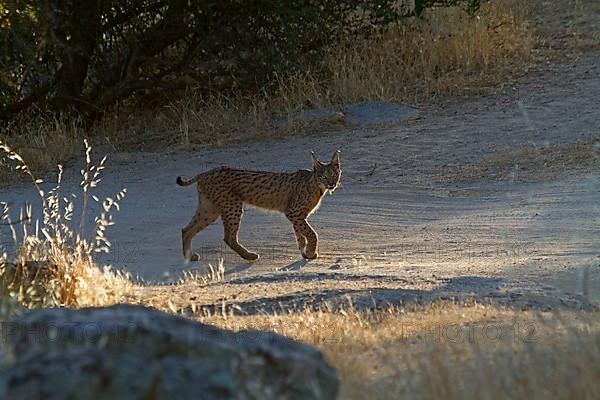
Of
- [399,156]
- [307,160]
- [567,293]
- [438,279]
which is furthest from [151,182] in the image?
[567,293]

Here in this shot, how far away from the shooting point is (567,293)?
8602 millimetres

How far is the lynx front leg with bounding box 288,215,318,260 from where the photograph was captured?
12.1m

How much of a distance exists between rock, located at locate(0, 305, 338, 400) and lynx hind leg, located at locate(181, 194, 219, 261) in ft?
26.9

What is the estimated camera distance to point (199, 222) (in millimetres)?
12805

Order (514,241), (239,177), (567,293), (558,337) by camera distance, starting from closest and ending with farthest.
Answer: (558,337)
(567,293)
(514,241)
(239,177)

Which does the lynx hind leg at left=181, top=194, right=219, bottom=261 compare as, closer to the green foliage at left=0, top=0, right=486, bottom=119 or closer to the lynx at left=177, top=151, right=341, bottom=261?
the lynx at left=177, top=151, right=341, bottom=261

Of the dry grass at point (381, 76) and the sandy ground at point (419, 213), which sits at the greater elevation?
the dry grass at point (381, 76)

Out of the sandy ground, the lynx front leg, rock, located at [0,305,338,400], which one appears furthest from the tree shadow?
rock, located at [0,305,338,400]

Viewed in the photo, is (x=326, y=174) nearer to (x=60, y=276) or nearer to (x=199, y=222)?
(x=199, y=222)

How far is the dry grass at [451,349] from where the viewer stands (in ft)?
14.4

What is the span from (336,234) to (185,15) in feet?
24.8

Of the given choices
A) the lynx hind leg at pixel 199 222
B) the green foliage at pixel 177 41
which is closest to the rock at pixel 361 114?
the green foliage at pixel 177 41

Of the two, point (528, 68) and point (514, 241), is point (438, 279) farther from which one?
point (528, 68)

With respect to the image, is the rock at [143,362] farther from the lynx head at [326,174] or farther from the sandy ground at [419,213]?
the lynx head at [326,174]
